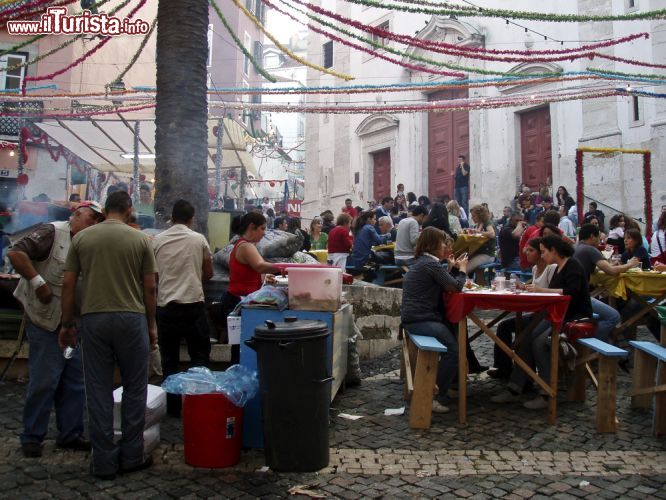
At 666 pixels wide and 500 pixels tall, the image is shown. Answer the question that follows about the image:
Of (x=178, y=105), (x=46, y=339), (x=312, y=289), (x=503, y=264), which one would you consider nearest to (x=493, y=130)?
(x=503, y=264)

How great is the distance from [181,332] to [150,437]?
3.24 ft

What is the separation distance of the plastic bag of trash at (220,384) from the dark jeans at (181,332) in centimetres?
67

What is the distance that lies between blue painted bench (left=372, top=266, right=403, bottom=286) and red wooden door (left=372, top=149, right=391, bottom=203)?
13.4 meters

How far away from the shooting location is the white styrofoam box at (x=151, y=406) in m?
4.45

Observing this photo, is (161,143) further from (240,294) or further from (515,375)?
(515,375)

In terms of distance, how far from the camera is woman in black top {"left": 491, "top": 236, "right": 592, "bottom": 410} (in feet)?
18.5

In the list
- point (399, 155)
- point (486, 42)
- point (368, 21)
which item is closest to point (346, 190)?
point (399, 155)

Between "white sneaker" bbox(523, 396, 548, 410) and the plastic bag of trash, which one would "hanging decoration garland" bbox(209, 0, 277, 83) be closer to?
the plastic bag of trash

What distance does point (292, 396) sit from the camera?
4070mm

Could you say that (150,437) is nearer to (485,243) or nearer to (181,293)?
(181,293)

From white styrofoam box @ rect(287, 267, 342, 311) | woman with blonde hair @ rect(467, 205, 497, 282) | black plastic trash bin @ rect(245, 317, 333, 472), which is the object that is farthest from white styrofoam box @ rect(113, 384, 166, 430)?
woman with blonde hair @ rect(467, 205, 497, 282)

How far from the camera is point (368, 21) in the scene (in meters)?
25.0

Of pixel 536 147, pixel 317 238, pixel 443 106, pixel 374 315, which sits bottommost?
pixel 374 315

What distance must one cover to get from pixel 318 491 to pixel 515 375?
2.75 m
